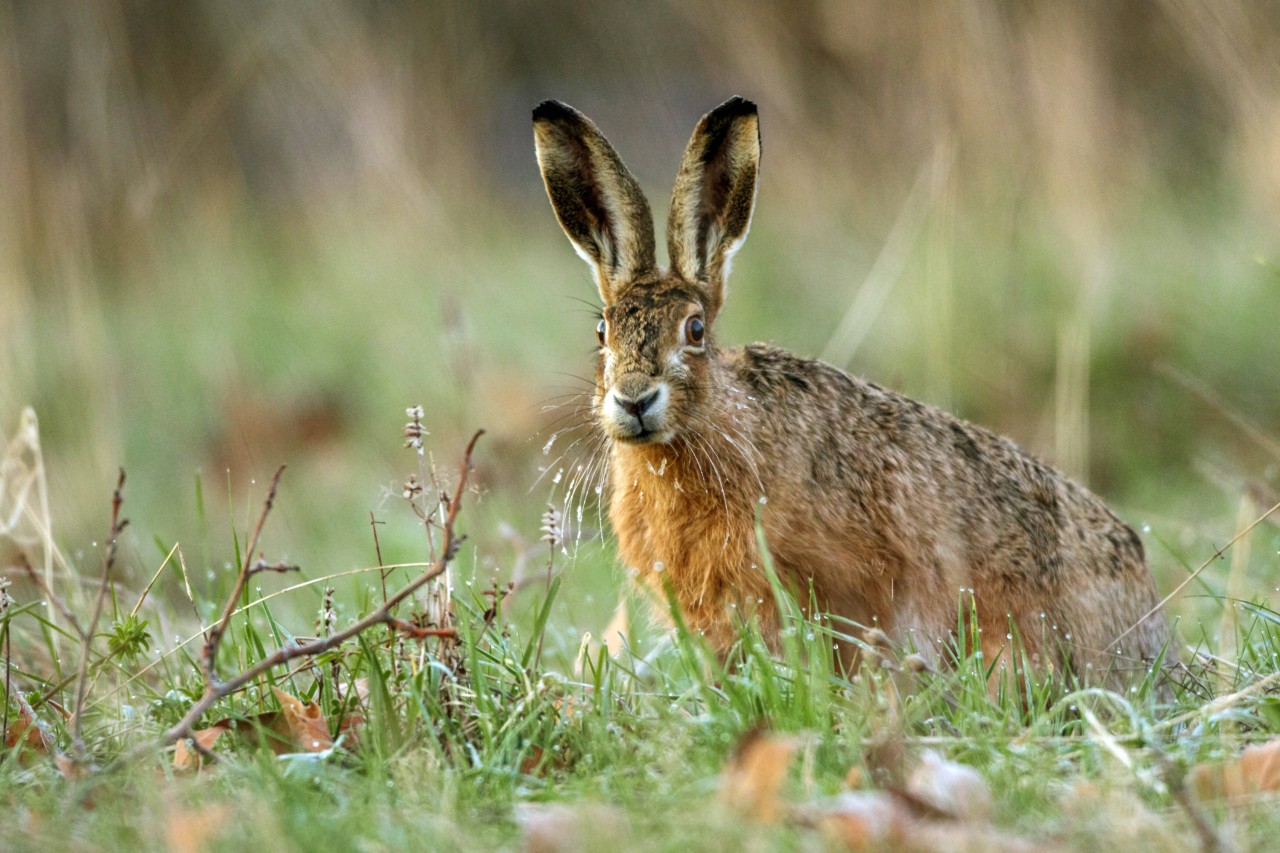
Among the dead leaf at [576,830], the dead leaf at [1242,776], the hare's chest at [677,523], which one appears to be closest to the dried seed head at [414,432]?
the hare's chest at [677,523]

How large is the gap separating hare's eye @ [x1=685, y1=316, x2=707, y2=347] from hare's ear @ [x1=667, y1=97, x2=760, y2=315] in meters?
0.21

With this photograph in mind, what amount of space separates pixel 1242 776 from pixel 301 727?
1836mm

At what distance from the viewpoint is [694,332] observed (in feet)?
13.9

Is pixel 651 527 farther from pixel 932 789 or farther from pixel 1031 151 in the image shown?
pixel 1031 151

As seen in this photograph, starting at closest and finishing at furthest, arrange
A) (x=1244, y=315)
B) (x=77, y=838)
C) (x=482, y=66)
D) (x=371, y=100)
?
(x=77, y=838), (x=1244, y=315), (x=371, y=100), (x=482, y=66)

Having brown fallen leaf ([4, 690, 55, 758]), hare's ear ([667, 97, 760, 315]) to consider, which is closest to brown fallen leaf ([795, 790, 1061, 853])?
brown fallen leaf ([4, 690, 55, 758])

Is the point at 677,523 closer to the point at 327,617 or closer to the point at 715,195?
the point at 715,195

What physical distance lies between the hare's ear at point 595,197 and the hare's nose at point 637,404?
614mm

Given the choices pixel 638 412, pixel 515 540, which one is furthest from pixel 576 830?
pixel 515 540

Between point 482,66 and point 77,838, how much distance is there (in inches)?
340

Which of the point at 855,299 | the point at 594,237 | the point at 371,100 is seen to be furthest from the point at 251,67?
the point at 594,237

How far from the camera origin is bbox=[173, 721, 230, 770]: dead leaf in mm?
3039

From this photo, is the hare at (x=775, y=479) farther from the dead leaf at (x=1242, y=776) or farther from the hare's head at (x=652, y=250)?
the dead leaf at (x=1242, y=776)

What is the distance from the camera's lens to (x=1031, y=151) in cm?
798
